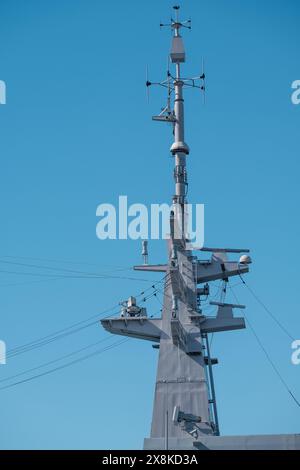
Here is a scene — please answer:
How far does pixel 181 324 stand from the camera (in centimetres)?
5728

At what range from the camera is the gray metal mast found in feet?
181

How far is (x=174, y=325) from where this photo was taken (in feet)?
182

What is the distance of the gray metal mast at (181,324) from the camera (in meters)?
55.1

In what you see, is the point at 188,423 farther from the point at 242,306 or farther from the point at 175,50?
the point at 175,50

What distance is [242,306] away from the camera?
58719 millimetres

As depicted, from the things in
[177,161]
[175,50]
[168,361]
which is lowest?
[168,361]

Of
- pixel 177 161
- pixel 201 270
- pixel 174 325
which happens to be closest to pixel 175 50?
pixel 177 161
